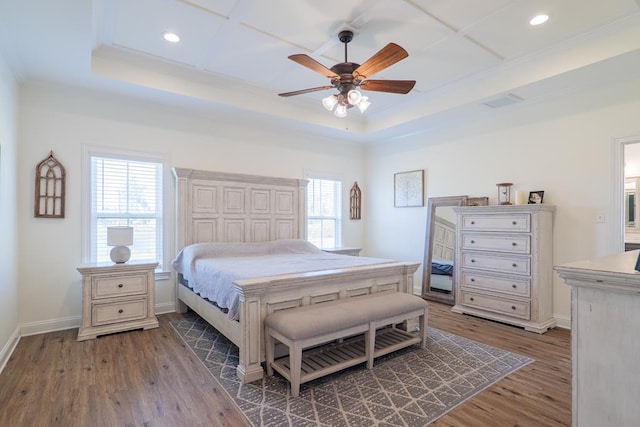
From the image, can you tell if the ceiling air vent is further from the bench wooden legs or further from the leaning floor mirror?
the bench wooden legs

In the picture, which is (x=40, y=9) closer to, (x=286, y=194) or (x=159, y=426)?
(x=159, y=426)

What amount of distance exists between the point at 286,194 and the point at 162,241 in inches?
75.8

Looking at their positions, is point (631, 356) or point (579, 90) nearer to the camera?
point (631, 356)

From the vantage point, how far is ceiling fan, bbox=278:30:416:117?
8.55 feet

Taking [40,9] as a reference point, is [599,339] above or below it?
below

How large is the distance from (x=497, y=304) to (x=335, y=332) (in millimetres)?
2570

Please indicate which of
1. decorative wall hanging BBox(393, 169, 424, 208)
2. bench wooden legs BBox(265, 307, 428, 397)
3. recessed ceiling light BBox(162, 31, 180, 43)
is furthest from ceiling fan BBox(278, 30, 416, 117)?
decorative wall hanging BBox(393, 169, 424, 208)

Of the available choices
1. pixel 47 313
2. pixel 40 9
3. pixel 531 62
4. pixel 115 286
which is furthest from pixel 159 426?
pixel 531 62

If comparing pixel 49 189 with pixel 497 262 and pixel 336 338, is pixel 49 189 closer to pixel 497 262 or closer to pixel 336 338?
pixel 336 338

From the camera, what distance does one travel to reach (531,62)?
11.7 feet

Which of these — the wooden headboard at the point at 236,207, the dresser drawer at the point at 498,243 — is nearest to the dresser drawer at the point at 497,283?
the dresser drawer at the point at 498,243

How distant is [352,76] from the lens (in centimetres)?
287

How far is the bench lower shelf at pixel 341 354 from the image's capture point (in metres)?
2.48

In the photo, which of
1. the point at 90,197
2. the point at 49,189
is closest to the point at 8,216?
the point at 49,189
